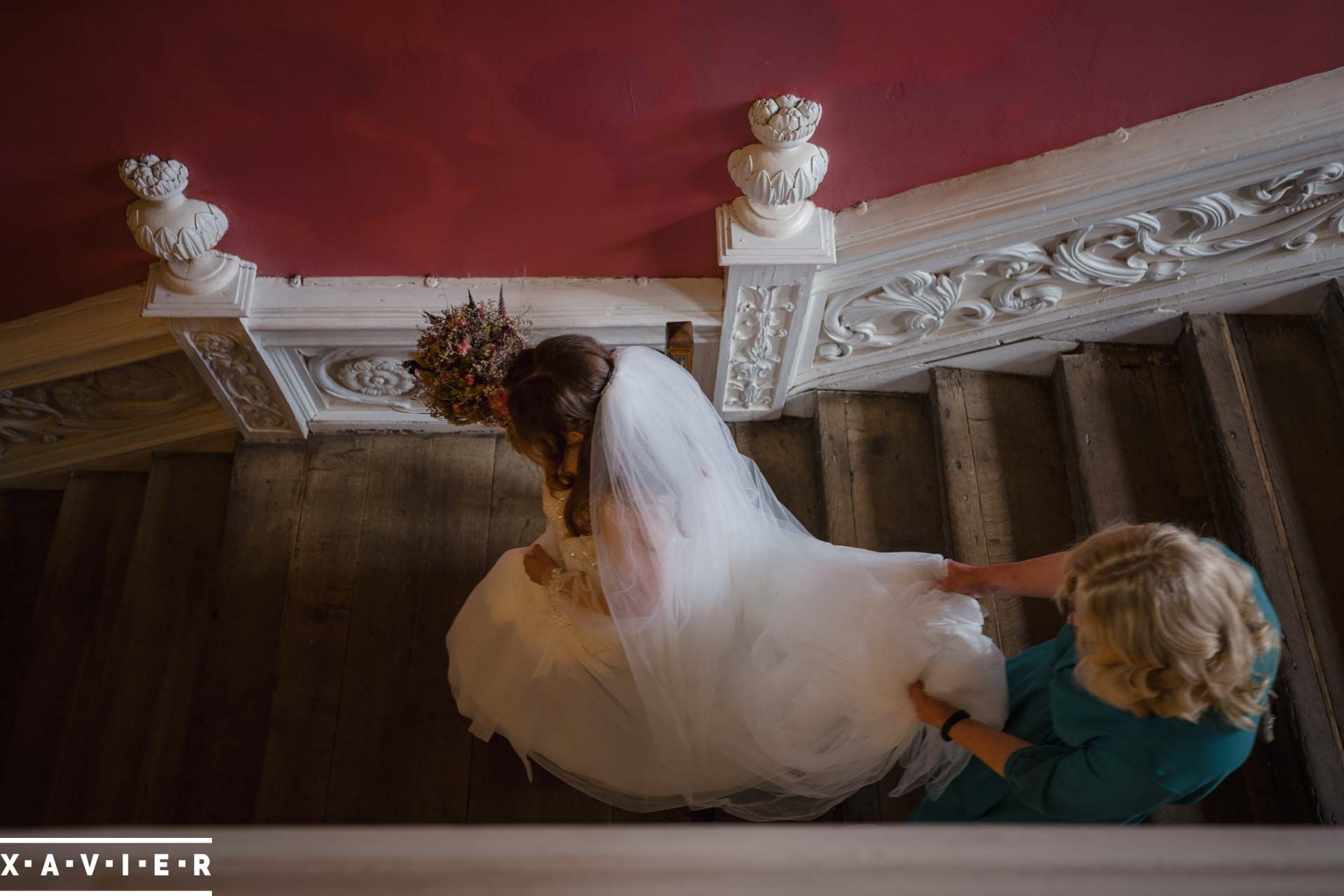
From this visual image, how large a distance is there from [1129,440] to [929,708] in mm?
1187

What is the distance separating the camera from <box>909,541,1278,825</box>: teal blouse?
1433mm

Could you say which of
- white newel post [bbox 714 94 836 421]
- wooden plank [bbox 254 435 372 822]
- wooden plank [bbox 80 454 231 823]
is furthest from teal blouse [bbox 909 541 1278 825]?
wooden plank [bbox 80 454 231 823]

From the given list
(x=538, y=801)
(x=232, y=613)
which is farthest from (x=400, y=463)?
(x=538, y=801)

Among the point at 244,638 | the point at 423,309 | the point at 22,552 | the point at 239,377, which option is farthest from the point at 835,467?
the point at 22,552

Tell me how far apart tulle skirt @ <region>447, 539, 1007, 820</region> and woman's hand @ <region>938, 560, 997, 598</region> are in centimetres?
3

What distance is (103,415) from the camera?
2.97m

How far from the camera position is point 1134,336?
2.70 metres

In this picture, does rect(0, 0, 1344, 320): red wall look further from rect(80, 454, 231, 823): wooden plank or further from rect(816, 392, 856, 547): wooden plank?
rect(80, 454, 231, 823): wooden plank

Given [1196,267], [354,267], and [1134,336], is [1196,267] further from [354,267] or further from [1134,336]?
[354,267]

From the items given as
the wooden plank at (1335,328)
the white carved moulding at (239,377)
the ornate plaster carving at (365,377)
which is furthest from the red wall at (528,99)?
the wooden plank at (1335,328)

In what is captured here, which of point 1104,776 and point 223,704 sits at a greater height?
point 223,704

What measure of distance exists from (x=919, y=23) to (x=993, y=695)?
1.42 meters

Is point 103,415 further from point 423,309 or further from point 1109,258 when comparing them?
point 1109,258

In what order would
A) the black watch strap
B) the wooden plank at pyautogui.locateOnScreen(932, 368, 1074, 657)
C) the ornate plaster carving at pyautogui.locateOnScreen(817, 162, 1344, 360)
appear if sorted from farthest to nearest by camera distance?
the wooden plank at pyautogui.locateOnScreen(932, 368, 1074, 657)
the ornate plaster carving at pyautogui.locateOnScreen(817, 162, 1344, 360)
the black watch strap
